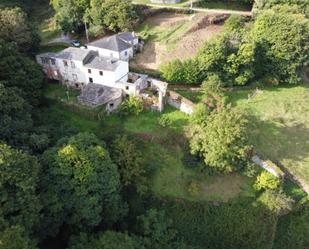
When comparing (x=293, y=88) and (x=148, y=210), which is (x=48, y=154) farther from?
(x=293, y=88)

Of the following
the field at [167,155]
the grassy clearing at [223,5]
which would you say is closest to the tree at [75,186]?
the field at [167,155]

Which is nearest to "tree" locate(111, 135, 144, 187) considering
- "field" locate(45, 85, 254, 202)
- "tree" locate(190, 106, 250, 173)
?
"field" locate(45, 85, 254, 202)

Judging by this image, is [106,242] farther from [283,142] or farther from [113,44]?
[113,44]

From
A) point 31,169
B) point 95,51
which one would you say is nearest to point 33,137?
point 31,169

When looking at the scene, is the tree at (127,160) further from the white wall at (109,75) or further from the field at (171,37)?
the field at (171,37)

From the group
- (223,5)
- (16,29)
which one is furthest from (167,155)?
(223,5)

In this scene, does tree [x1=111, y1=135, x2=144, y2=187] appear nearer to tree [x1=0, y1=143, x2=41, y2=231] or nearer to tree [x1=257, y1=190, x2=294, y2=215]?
tree [x1=0, y1=143, x2=41, y2=231]
